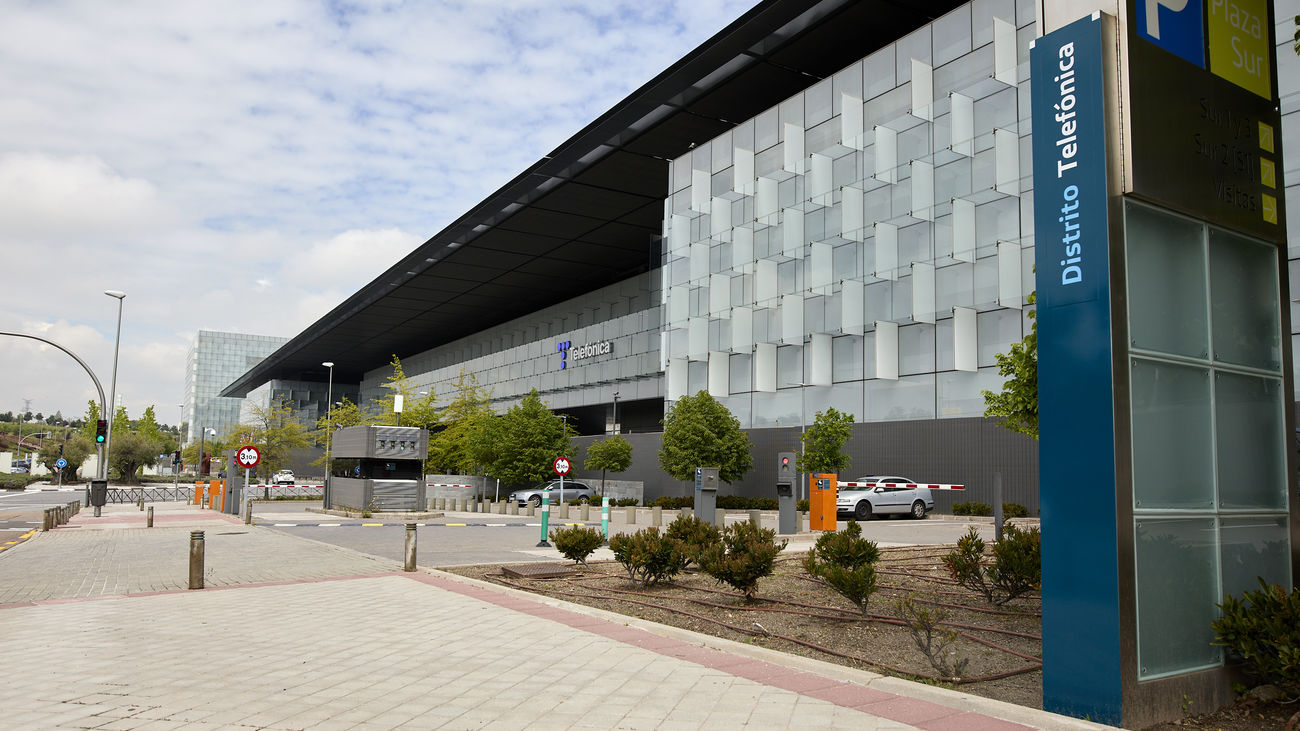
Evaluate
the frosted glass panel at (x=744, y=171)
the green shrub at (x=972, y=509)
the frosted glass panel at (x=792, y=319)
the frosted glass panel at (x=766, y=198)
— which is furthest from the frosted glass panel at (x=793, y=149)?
the green shrub at (x=972, y=509)

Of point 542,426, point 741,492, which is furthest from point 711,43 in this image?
point 542,426

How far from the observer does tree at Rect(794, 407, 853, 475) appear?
107ft

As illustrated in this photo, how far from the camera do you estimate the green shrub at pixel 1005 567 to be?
1005 cm

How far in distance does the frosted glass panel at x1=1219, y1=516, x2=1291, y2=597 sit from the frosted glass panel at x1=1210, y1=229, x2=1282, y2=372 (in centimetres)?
123

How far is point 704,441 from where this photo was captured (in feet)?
125

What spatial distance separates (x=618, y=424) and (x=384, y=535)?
30.3m

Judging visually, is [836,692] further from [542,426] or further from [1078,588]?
[542,426]

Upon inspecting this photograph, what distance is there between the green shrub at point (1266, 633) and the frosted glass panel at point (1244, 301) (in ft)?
5.85

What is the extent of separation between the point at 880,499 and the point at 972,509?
3477 mm

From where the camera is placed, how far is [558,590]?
12.9m

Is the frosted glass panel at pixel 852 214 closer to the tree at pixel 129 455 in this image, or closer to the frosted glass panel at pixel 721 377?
the frosted glass panel at pixel 721 377

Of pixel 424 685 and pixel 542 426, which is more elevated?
pixel 542 426

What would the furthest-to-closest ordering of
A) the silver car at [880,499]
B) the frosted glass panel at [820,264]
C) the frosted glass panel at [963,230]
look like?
the frosted glass panel at [820,264], the frosted glass panel at [963,230], the silver car at [880,499]

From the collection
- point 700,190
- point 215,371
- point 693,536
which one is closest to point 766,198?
point 700,190
